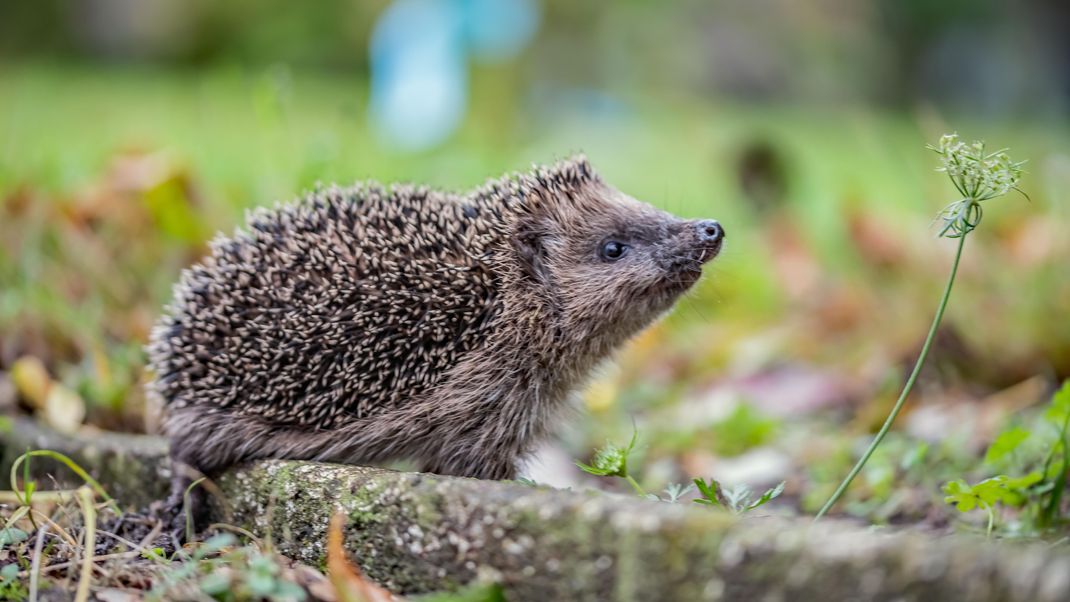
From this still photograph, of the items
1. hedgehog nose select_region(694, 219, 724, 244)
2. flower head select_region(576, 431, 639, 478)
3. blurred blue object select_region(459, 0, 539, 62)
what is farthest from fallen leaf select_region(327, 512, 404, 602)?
blurred blue object select_region(459, 0, 539, 62)

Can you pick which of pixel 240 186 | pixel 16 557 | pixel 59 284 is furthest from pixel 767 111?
pixel 16 557

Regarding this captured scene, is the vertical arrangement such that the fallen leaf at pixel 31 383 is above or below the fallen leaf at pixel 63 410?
above

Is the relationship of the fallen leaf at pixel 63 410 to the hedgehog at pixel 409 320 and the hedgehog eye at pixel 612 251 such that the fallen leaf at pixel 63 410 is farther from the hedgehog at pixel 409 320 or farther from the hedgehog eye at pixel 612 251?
the hedgehog eye at pixel 612 251

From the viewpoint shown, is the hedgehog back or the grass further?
the grass

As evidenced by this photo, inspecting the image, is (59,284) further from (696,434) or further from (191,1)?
(191,1)

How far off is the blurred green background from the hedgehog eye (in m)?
0.52

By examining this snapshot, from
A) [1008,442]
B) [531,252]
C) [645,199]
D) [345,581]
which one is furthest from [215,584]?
[645,199]

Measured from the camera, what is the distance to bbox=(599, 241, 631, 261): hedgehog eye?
4.53m

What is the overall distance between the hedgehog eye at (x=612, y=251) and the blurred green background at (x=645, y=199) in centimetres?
52

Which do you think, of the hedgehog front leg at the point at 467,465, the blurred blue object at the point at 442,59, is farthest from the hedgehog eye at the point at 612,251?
the blurred blue object at the point at 442,59

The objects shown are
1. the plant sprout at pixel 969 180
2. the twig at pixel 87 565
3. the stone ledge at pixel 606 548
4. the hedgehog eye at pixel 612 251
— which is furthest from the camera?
the hedgehog eye at pixel 612 251

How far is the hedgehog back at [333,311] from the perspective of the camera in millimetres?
3996

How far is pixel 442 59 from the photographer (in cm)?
1379

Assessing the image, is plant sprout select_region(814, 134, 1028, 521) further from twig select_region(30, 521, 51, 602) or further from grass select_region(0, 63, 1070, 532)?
twig select_region(30, 521, 51, 602)
